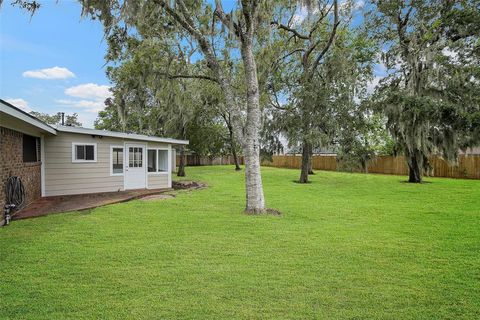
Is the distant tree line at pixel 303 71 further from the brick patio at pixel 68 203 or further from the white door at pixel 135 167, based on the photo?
the brick patio at pixel 68 203

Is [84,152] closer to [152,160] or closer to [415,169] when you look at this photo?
[152,160]

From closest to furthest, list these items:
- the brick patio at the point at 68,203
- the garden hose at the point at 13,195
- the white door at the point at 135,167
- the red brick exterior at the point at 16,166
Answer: the garden hose at the point at 13,195 → the red brick exterior at the point at 16,166 → the brick patio at the point at 68,203 → the white door at the point at 135,167

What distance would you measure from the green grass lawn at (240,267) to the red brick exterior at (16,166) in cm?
121

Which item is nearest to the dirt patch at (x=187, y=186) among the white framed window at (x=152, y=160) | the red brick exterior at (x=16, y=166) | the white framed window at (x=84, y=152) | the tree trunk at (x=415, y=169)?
the white framed window at (x=152, y=160)

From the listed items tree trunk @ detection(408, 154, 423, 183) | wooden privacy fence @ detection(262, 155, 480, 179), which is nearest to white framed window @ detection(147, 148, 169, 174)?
wooden privacy fence @ detection(262, 155, 480, 179)

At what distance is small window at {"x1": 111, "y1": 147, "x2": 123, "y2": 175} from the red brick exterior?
2.19 m

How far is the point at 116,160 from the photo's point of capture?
10617 mm

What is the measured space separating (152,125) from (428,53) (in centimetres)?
1442

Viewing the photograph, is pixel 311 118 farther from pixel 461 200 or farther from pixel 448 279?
pixel 448 279

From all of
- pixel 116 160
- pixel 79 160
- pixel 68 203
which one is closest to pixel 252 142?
pixel 68 203

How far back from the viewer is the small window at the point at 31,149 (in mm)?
7738

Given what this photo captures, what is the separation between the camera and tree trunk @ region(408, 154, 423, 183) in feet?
46.3

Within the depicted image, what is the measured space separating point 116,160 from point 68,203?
9.23 feet

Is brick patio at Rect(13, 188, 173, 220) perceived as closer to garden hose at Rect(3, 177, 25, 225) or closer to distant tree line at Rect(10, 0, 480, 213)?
garden hose at Rect(3, 177, 25, 225)
